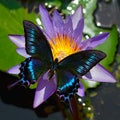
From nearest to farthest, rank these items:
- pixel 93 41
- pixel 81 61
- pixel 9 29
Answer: pixel 81 61, pixel 93 41, pixel 9 29

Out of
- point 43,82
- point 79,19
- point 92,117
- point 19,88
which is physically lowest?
point 92,117

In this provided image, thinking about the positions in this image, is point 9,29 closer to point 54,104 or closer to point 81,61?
point 54,104

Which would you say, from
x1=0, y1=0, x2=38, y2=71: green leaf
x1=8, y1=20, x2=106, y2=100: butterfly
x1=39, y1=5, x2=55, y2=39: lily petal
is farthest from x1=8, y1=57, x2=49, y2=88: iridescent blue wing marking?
x1=0, y1=0, x2=38, y2=71: green leaf

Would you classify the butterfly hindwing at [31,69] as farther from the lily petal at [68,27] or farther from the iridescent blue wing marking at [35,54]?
the lily petal at [68,27]

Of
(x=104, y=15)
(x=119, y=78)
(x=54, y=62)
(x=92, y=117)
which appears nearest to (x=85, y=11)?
(x=104, y=15)

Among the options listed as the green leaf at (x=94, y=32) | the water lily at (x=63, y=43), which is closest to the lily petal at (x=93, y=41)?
the water lily at (x=63, y=43)

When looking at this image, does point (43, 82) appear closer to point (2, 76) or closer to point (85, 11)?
point (2, 76)

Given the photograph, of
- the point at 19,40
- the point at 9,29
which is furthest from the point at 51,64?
the point at 9,29
